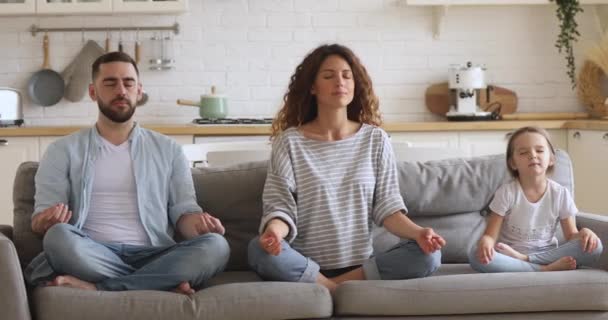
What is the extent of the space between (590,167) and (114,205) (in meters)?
3.07

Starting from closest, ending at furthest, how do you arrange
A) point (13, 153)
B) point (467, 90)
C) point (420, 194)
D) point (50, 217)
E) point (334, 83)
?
→ 1. point (50, 217)
2. point (334, 83)
3. point (420, 194)
4. point (13, 153)
5. point (467, 90)

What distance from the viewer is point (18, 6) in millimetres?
5477

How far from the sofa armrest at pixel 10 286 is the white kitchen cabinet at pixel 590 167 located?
11.3 feet

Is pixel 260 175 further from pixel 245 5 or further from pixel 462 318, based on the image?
pixel 245 5

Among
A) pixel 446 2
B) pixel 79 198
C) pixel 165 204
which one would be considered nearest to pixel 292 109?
pixel 165 204

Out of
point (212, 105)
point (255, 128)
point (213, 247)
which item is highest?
point (212, 105)

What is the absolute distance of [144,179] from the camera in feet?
10.3

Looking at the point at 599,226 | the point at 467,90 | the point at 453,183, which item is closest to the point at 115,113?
the point at 453,183

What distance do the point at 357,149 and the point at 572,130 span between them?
2.58 metres

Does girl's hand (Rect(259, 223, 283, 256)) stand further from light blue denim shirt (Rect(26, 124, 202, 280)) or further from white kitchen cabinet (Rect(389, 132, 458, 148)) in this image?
white kitchen cabinet (Rect(389, 132, 458, 148))

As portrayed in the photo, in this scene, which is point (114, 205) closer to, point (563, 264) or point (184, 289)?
point (184, 289)

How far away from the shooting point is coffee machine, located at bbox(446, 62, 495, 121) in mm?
5586

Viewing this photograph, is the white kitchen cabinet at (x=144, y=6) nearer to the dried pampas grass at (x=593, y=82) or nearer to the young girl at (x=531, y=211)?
the dried pampas grass at (x=593, y=82)

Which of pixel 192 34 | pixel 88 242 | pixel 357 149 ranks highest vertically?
pixel 192 34
